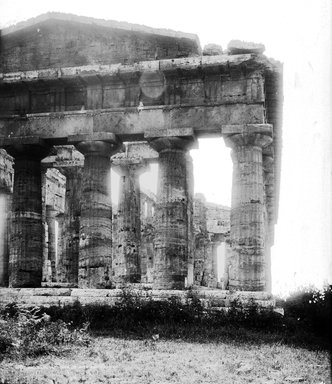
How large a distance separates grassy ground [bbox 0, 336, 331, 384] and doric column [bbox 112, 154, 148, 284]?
8760 millimetres

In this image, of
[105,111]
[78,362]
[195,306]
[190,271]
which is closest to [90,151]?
[105,111]

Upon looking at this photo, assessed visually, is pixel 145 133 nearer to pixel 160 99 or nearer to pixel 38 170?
pixel 160 99

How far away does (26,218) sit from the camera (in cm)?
1809

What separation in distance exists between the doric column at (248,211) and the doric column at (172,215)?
1481 mm

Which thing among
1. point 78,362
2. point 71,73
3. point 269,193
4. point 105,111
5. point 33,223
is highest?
point 71,73

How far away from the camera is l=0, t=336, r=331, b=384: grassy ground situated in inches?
362

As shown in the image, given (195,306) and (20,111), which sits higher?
(20,111)

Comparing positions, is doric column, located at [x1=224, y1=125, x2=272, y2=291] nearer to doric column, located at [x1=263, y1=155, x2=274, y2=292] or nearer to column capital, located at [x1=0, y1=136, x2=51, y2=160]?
doric column, located at [x1=263, y1=155, x2=274, y2=292]

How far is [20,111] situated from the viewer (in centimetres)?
1853

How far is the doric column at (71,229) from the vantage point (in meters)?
21.3

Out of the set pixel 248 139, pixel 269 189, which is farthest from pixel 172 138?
pixel 269 189

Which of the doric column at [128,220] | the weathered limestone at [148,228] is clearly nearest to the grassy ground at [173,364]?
the doric column at [128,220]

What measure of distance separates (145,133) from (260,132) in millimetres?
3489

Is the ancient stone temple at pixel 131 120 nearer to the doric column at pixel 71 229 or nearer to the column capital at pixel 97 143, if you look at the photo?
the column capital at pixel 97 143
